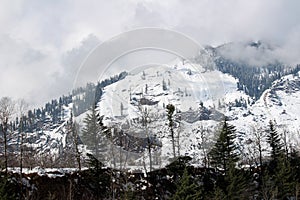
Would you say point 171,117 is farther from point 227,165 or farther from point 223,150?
point 227,165

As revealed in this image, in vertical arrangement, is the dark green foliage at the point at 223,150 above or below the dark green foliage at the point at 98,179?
above

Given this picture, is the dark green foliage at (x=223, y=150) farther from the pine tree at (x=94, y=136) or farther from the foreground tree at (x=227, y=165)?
the pine tree at (x=94, y=136)

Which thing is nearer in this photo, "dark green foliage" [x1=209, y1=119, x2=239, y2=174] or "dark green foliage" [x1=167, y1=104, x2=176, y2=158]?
"dark green foliage" [x1=167, y1=104, x2=176, y2=158]

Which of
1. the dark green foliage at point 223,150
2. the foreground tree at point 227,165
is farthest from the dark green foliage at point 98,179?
the dark green foliage at point 223,150

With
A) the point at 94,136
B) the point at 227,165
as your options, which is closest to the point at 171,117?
the point at 227,165

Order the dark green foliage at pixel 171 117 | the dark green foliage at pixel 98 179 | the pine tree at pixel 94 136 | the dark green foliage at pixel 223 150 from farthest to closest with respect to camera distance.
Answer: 1. the dark green foliage at pixel 223 150
2. the dark green foliage at pixel 171 117
3. the pine tree at pixel 94 136
4. the dark green foliage at pixel 98 179

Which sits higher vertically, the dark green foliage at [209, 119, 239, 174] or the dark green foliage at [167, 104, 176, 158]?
the dark green foliage at [167, 104, 176, 158]

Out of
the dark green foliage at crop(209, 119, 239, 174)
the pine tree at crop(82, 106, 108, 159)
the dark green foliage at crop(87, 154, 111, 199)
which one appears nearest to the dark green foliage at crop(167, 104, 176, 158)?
the dark green foliage at crop(209, 119, 239, 174)

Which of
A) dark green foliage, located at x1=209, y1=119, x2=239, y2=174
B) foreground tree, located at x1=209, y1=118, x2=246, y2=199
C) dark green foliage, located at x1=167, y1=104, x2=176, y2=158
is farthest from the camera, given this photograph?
dark green foliage, located at x1=209, y1=119, x2=239, y2=174

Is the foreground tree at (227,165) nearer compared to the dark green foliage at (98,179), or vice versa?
the dark green foliage at (98,179)

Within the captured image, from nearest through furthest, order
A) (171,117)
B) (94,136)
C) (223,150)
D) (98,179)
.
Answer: (98,179) < (94,136) < (171,117) < (223,150)

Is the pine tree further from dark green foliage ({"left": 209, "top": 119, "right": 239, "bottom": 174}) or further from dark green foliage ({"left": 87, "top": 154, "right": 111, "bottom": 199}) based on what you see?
dark green foliage ({"left": 209, "top": 119, "right": 239, "bottom": 174})

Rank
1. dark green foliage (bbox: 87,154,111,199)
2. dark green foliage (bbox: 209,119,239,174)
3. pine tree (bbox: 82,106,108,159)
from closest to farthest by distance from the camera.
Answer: dark green foliage (bbox: 87,154,111,199)
pine tree (bbox: 82,106,108,159)
dark green foliage (bbox: 209,119,239,174)

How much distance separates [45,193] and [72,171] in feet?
21.6
